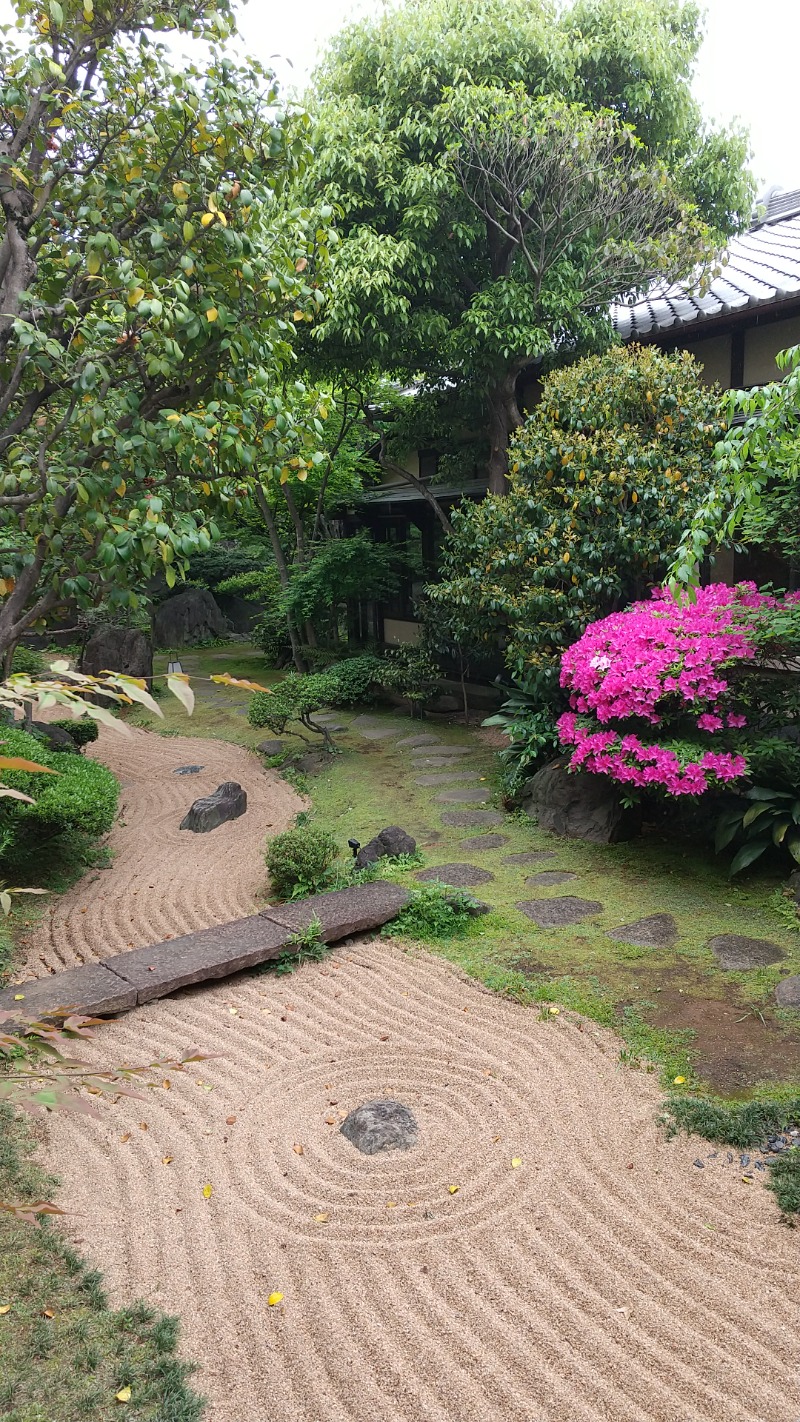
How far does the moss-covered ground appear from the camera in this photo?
15.3 ft

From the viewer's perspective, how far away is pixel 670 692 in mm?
6867

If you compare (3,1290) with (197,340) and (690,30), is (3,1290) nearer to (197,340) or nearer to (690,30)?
(197,340)

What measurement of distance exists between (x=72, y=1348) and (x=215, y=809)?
6.48 metres

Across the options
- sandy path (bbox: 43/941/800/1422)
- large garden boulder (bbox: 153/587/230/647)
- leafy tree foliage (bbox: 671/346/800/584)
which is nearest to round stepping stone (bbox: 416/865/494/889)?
sandy path (bbox: 43/941/800/1422)

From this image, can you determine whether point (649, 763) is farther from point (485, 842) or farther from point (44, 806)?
point (44, 806)

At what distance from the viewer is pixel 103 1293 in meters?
3.15

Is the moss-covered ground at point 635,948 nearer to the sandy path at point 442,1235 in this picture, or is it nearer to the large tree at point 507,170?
the sandy path at point 442,1235

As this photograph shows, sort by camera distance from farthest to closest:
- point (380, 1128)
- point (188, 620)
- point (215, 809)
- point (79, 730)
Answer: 1. point (188, 620)
2. point (79, 730)
3. point (215, 809)
4. point (380, 1128)

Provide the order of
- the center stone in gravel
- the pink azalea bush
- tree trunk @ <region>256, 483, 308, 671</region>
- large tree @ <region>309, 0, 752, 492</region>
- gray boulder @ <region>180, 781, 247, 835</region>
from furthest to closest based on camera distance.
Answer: tree trunk @ <region>256, 483, 308, 671</region>, large tree @ <region>309, 0, 752, 492</region>, gray boulder @ <region>180, 781, 247, 835</region>, the pink azalea bush, the center stone in gravel

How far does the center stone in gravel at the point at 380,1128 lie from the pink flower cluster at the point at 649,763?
340 cm

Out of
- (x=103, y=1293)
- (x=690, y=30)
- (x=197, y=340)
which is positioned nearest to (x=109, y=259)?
(x=197, y=340)

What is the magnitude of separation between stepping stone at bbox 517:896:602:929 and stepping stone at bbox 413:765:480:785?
3393 mm

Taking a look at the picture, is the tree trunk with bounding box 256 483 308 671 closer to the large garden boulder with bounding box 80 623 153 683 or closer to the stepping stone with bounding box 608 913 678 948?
the large garden boulder with bounding box 80 623 153 683

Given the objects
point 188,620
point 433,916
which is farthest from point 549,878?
point 188,620
